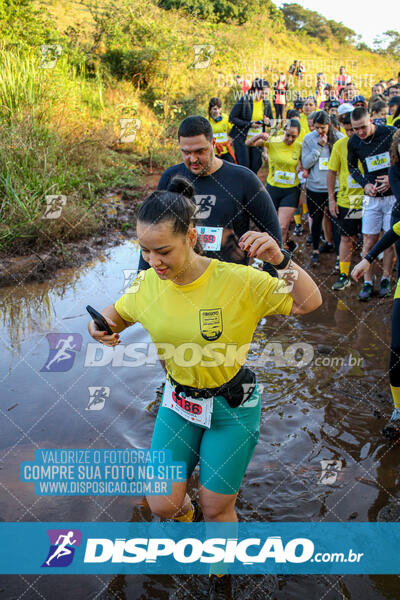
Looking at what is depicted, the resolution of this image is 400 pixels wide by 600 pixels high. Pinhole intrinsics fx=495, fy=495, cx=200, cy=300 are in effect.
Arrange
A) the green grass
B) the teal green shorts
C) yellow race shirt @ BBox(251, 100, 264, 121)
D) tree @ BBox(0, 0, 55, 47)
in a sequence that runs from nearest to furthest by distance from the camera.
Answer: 1. the teal green shorts
2. the green grass
3. yellow race shirt @ BBox(251, 100, 264, 121)
4. tree @ BBox(0, 0, 55, 47)

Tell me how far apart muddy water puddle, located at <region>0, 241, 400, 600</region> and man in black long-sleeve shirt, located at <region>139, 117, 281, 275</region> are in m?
1.49

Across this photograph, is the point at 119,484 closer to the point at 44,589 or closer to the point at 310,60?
the point at 44,589

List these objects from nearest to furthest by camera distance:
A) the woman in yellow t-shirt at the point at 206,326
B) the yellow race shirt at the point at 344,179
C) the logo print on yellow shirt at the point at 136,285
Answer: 1. the woman in yellow t-shirt at the point at 206,326
2. the logo print on yellow shirt at the point at 136,285
3. the yellow race shirt at the point at 344,179

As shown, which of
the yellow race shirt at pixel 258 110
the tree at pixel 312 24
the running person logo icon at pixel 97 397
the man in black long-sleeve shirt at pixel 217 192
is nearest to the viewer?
the man in black long-sleeve shirt at pixel 217 192

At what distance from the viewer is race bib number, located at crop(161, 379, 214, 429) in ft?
7.25

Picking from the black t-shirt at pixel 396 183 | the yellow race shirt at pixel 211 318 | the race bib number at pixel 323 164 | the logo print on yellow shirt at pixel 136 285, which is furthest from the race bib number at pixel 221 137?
the yellow race shirt at pixel 211 318

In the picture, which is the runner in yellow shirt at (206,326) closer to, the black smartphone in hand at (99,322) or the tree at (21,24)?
the black smartphone in hand at (99,322)

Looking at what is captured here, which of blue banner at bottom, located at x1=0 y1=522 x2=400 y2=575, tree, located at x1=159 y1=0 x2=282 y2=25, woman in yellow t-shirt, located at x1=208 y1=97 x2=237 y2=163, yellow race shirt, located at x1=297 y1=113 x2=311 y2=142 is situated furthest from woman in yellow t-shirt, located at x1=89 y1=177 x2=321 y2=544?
tree, located at x1=159 y1=0 x2=282 y2=25

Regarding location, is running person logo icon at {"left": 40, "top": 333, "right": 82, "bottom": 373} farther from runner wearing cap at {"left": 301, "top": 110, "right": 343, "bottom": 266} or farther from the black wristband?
runner wearing cap at {"left": 301, "top": 110, "right": 343, "bottom": 266}

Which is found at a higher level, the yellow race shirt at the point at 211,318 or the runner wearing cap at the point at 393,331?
the yellow race shirt at the point at 211,318

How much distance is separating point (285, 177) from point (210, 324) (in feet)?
17.5

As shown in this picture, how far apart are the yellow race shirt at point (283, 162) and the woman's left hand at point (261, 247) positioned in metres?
5.34

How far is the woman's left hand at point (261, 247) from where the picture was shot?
1910mm

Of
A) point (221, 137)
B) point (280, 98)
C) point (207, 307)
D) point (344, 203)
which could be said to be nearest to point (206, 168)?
point (207, 307)
